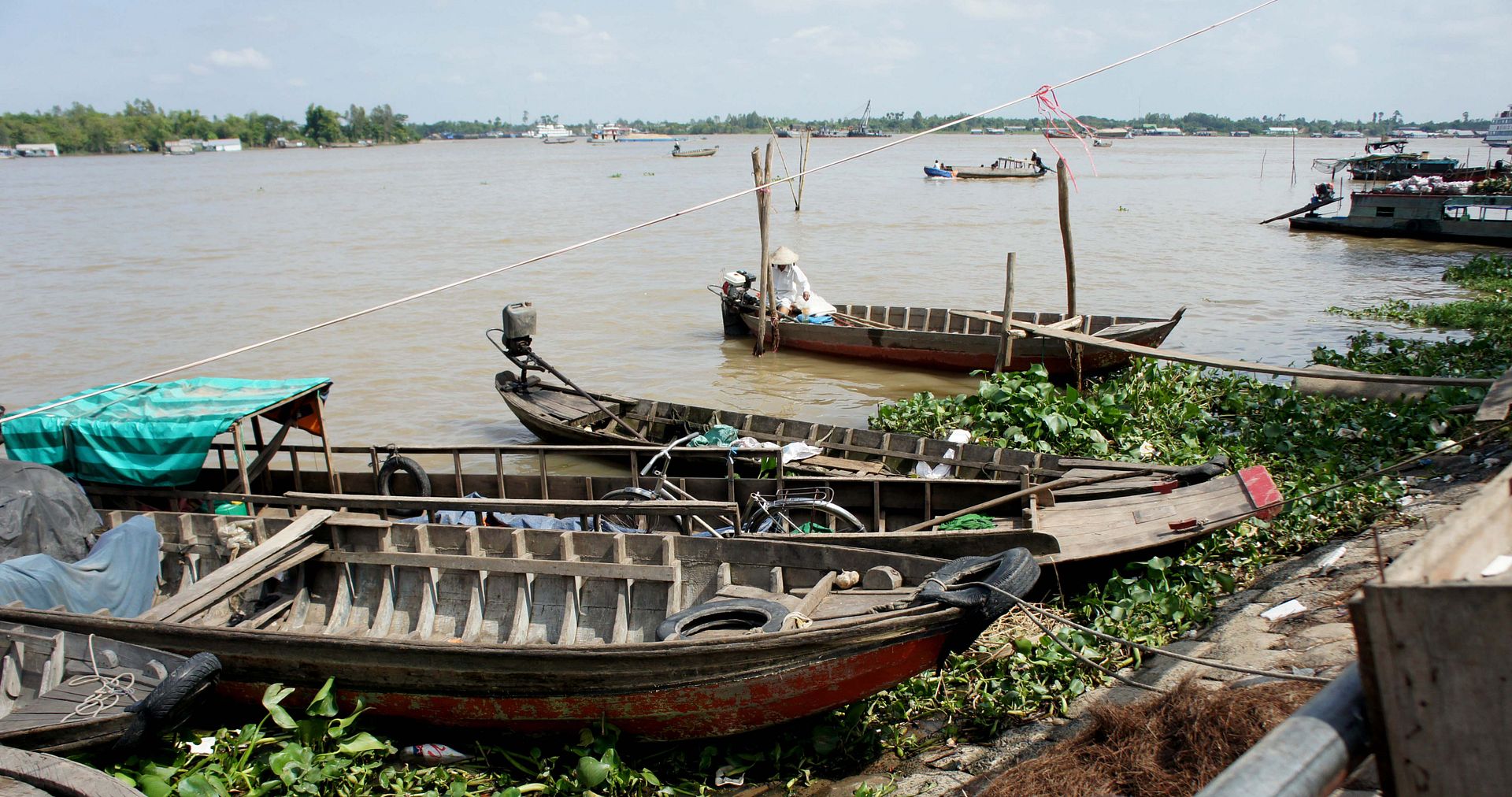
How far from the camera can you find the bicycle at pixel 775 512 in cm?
712

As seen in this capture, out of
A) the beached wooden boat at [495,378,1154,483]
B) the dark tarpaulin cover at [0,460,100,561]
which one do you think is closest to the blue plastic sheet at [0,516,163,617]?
the dark tarpaulin cover at [0,460,100,561]

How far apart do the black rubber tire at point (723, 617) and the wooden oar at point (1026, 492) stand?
141 centimetres

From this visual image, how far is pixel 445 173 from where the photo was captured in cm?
7362

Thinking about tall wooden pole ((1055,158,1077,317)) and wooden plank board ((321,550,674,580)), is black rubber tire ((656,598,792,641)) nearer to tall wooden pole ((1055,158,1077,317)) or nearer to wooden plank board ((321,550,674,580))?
wooden plank board ((321,550,674,580))

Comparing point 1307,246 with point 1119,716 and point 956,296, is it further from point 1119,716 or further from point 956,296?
point 1119,716

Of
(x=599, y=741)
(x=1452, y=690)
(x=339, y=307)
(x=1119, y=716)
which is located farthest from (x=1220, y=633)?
(x=339, y=307)

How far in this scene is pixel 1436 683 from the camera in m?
1.31

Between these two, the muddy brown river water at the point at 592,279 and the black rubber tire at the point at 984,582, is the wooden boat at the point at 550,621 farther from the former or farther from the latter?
the muddy brown river water at the point at 592,279

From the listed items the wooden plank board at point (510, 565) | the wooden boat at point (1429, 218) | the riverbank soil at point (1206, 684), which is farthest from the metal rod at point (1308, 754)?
the wooden boat at point (1429, 218)

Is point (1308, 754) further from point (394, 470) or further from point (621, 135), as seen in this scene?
point (621, 135)

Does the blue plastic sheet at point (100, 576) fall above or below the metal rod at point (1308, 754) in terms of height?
below

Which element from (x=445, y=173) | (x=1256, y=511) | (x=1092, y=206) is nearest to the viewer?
(x=1256, y=511)

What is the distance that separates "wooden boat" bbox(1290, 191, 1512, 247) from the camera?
85.0 feet

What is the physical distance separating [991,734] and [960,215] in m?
35.7
